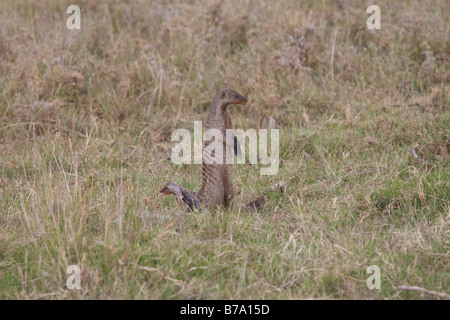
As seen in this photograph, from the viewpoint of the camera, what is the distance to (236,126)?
18.9 feet

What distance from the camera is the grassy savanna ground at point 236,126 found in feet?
10.7

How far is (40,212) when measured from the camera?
3539 mm

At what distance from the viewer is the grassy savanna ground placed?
3256 millimetres
